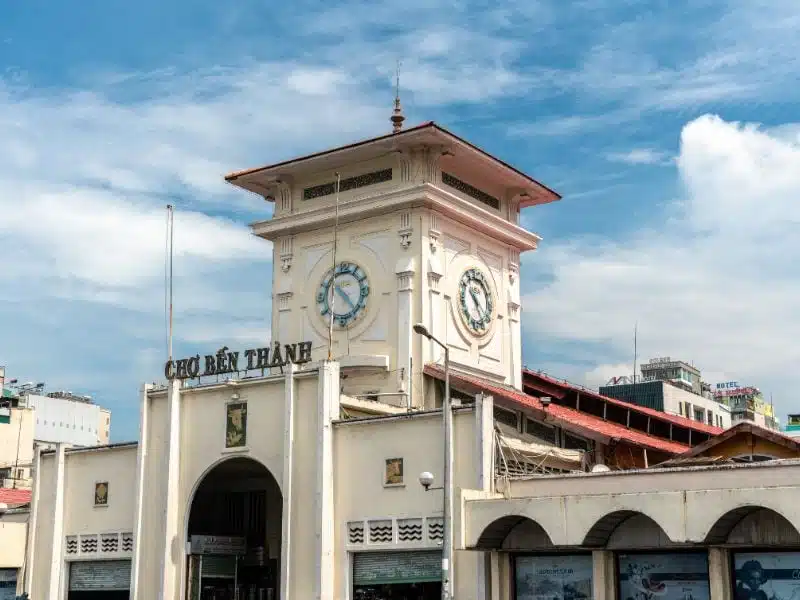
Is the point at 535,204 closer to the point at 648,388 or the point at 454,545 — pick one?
the point at 454,545

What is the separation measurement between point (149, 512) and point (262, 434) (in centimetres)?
597

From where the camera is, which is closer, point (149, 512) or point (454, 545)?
point (454, 545)

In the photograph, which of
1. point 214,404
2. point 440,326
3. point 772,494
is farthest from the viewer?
point 440,326

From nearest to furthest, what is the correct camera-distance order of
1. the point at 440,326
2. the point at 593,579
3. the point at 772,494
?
the point at 772,494
the point at 593,579
the point at 440,326

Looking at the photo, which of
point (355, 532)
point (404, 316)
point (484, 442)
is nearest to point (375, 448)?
point (355, 532)

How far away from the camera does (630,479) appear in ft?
113

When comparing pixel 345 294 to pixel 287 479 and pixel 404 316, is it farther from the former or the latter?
pixel 287 479

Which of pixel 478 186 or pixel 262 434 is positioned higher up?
pixel 478 186

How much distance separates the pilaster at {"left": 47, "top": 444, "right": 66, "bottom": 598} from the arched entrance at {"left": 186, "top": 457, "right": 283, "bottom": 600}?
5798 millimetres

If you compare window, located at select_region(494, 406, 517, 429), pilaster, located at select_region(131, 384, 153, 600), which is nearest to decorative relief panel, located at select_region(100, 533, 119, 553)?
pilaster, located at select_region(131, 384, 153, 600)

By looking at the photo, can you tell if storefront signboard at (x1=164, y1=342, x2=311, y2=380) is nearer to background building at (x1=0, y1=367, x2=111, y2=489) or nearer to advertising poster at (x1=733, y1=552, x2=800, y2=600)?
advertising poster at (x1=733, y1=552, x2=800, y2=600)

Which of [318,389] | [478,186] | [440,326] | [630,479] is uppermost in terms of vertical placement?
[478,186]

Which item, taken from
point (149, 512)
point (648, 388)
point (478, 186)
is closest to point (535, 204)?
point (478, 186)

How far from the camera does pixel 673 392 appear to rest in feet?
315
